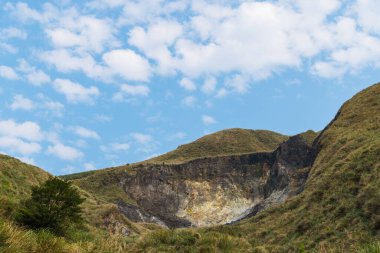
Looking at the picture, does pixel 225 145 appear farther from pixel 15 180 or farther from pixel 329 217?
pixel 15 180

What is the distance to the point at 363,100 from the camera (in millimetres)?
65750

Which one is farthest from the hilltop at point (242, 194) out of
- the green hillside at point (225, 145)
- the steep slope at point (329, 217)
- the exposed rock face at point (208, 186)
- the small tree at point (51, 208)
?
the small tree at point (51, 208)

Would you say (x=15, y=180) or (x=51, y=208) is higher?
(x=15, y=180)

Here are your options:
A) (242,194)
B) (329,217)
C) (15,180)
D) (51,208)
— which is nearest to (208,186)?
(242,194)

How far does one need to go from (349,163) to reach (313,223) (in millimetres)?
9313

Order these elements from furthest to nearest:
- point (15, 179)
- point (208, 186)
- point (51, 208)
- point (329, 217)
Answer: point (208, 186), point (329, 217), point (15, 179), point (51, 208)

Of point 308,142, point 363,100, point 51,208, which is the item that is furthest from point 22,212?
point 308,142

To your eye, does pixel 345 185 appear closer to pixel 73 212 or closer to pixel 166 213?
pixel 73 212

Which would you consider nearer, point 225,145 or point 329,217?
point 329,217

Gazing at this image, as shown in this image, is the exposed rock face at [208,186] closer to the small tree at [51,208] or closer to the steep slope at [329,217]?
the steep slope at [329,217]

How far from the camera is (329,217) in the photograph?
1330 inches

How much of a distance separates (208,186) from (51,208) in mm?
97426

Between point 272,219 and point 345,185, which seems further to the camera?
point 272,219

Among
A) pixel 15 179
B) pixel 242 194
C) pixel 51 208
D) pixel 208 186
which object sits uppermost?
pixel 15 179
